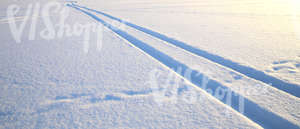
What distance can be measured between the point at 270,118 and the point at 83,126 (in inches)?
53.2

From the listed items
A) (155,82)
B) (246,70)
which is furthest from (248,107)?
(155,82)

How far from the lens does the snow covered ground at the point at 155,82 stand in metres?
1.41

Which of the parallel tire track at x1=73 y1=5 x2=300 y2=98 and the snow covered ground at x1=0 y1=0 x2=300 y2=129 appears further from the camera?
the parallel tire track at x1=73 y1=5 x2=300 y2=98

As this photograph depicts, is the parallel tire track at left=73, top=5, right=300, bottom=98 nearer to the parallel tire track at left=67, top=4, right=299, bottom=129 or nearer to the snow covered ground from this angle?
the snow covered ground

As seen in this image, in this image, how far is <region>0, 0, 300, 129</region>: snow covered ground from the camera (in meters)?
1.41

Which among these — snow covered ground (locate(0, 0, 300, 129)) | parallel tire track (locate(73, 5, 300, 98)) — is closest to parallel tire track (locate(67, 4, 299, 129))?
snow covered ground (locate(0, 0, 300, 129))

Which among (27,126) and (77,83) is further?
(77,83)

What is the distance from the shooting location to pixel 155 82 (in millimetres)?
1943

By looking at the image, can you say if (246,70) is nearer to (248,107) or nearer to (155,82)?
(248,107)

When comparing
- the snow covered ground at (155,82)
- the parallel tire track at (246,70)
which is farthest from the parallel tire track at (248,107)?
the parallel tire track at (246,70)

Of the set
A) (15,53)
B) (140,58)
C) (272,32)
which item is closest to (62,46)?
(15,53)

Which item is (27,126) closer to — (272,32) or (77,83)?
(77,83)

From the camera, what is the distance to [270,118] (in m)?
1.42

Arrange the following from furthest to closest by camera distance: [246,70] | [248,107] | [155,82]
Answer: [246,70] < [155,82] < [248,107]
